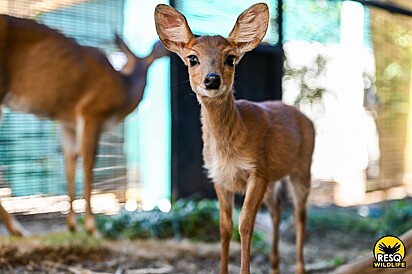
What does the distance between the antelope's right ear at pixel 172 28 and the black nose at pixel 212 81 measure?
23 centimetres

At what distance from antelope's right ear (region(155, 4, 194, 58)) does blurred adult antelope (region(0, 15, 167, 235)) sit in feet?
4.34

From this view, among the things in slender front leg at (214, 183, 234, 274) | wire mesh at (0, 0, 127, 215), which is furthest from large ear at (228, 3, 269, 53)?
wire mesh at (0, 0, 127, 215)

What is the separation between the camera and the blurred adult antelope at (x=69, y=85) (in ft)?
9.80

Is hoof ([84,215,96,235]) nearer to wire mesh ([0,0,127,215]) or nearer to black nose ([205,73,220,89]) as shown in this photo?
wire mesh ([0,0,127,215])

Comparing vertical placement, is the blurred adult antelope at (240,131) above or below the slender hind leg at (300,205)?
above

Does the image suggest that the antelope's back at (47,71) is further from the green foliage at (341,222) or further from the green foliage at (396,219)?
the green foliage at (396,219)

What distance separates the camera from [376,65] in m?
5.18

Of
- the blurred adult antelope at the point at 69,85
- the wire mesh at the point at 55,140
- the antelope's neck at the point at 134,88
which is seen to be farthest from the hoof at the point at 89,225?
the antelope's neck at the point at 134,88

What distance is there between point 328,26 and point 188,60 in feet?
9.95

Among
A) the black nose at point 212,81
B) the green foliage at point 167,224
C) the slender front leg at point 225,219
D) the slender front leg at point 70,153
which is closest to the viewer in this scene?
the black nose at point 212,81

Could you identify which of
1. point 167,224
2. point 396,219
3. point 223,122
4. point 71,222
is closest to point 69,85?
point 71,222

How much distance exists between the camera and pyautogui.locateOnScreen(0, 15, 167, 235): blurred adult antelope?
9.80 feet

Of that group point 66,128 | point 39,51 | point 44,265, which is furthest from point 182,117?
point 44,265

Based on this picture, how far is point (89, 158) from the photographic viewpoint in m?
3.38
